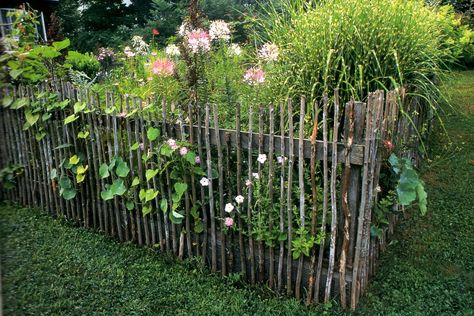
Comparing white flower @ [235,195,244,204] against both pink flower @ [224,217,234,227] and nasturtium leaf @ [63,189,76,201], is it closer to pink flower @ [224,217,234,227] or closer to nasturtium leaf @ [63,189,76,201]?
pink flower @ [224,217,234,227]

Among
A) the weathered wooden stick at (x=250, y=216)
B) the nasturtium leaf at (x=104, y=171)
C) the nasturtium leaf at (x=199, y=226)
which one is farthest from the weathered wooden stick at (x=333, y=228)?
the nasturtium leaf at (x=104, y=171)

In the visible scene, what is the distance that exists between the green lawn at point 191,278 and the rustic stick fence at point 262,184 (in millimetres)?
151

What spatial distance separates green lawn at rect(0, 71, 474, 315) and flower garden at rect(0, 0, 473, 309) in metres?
0.16

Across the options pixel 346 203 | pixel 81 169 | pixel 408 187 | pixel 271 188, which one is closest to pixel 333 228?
pixel 346 203

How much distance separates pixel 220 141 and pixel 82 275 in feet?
5.07

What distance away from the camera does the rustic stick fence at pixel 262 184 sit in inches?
110

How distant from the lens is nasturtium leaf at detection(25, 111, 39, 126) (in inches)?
172

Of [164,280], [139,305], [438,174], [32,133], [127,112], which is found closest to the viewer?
[139,305]

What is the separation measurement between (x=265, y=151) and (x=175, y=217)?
1001 mm

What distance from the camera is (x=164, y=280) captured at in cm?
336

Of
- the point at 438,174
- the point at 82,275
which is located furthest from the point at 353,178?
the point at 438,174

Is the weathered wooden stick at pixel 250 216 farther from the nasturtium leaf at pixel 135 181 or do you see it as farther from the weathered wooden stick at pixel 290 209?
the nasturtium leaf at pixel 135 181

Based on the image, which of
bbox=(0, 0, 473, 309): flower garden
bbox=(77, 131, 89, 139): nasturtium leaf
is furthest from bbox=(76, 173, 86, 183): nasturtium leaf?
bbox=(77, 131, 89, 139): nasturtium leaf

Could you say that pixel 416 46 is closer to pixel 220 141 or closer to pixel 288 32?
pixel 288 32
